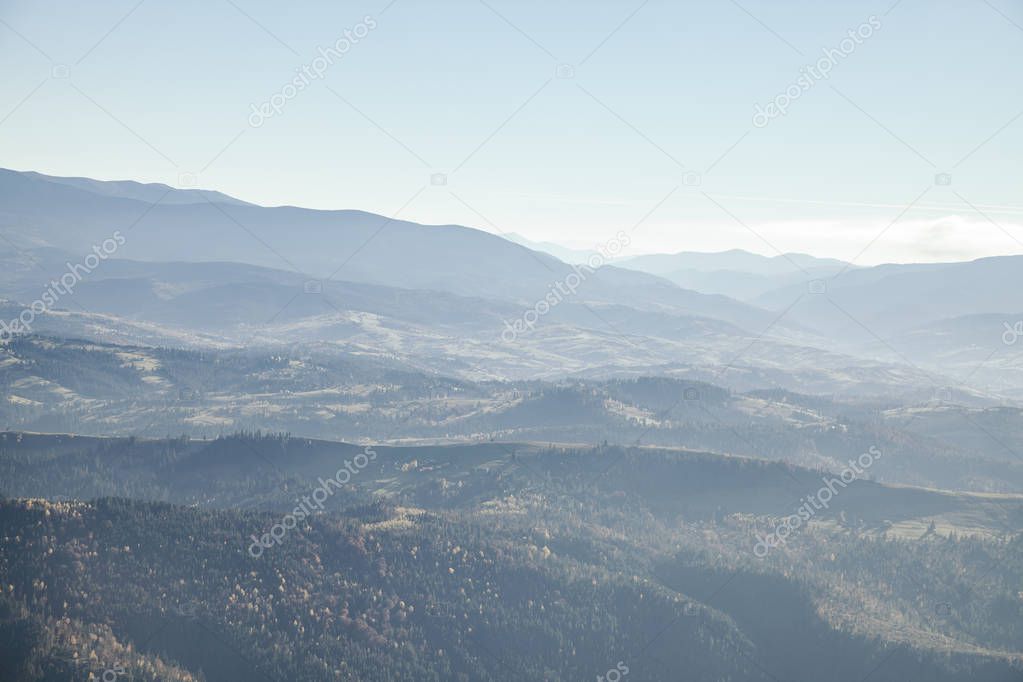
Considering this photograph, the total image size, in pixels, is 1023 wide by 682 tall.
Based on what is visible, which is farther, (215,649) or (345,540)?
(345,540)

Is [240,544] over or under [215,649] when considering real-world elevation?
over

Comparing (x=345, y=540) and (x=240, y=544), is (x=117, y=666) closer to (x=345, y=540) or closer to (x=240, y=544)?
(x=240, y=544)

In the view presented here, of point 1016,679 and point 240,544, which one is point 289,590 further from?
point 1016,679

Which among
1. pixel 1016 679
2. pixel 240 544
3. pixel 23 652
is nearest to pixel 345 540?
pixel 240 544

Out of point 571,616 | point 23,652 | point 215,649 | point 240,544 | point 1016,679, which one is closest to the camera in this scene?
point 23,652

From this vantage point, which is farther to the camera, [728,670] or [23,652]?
[728,670]

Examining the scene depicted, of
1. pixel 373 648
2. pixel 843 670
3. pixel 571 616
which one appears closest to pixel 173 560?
pixel 373 648

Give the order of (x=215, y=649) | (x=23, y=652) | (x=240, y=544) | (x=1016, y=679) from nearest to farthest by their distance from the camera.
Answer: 1. (x=23, y=652)
2. (x=215, y=649)
3. (x=1016, y=679)
4. (x=240, y=544)

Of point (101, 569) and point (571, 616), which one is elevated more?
point (101, 569)

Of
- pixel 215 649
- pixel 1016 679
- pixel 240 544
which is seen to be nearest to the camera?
pixel 215 649
